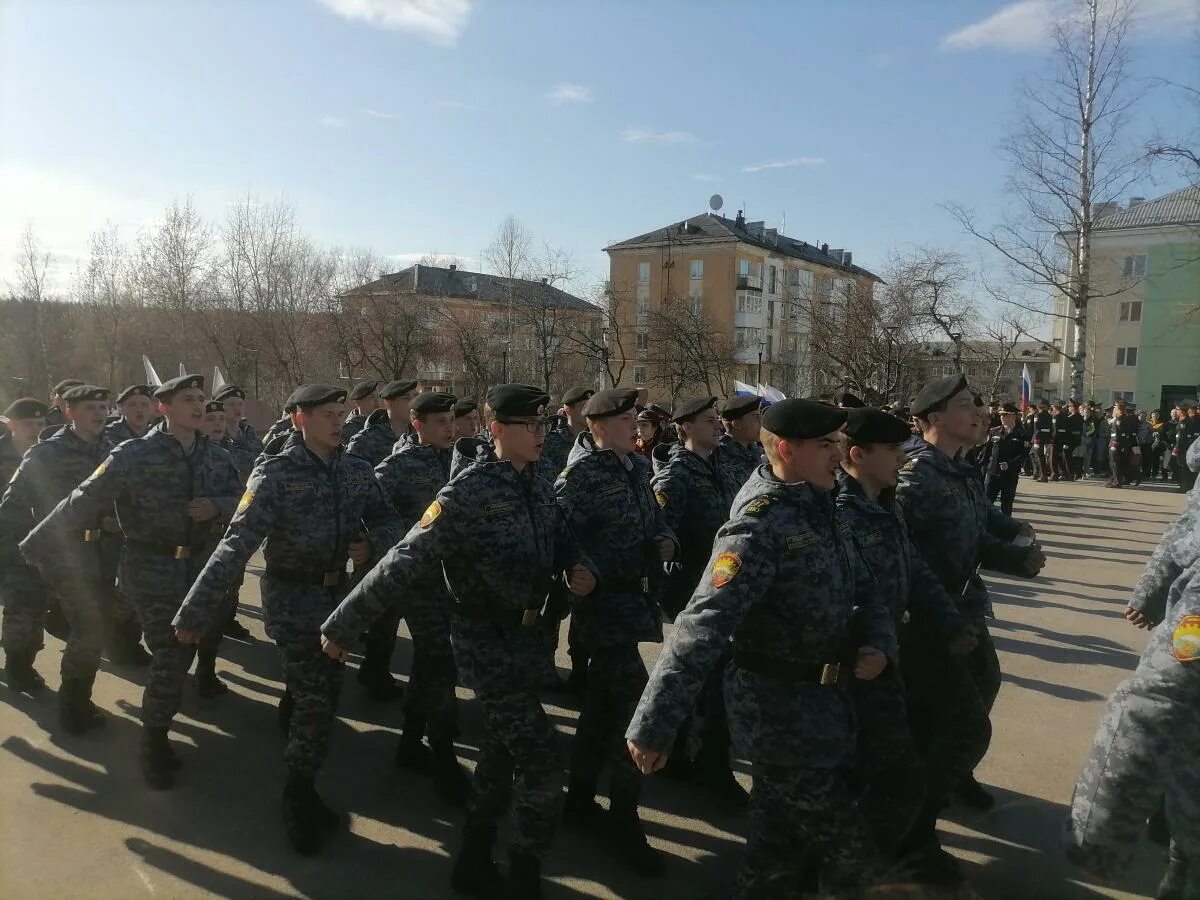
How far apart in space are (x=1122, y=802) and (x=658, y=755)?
1573 mm

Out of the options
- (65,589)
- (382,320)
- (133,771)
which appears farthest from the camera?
(382,320)

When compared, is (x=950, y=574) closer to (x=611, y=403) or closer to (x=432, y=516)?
(x=611, y=403)

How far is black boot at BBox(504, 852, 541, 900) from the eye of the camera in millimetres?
3441

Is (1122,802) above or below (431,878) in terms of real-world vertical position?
above

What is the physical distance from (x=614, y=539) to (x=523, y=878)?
1.62 meters

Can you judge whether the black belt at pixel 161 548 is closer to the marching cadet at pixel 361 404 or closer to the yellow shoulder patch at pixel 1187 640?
the marching cadet at pixel 361 404

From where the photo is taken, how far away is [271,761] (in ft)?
16.4

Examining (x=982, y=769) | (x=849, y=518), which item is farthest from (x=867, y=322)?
(x=849, y=518)

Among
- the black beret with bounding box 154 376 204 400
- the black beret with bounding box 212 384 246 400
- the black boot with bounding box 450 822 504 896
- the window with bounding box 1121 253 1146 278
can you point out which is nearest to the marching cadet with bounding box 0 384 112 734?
the black beret with bounding box 154 376 204 400

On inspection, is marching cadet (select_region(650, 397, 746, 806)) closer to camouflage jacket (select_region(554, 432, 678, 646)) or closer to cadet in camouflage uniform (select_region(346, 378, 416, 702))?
camouflage jacket (select_region(554, 432, 678, 646))

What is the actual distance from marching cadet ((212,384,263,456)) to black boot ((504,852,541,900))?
22.3 ft

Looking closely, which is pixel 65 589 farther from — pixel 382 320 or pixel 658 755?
pixel 382 320

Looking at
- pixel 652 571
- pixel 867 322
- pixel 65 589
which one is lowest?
pixel 65 589

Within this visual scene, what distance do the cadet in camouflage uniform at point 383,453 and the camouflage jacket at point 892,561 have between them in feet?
10.4
